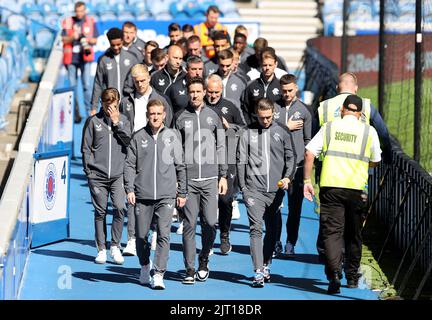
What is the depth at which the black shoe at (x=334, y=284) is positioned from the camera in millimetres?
12711

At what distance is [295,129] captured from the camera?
14406 millimetres

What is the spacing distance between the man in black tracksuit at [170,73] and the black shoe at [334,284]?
396 cm

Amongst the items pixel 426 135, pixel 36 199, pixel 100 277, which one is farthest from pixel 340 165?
pixel 426 135

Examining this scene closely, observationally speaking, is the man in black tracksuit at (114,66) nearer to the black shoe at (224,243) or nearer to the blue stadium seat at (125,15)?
the black shoe at (224,243)

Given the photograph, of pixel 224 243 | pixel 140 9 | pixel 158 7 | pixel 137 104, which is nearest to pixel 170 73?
pixel 137 104

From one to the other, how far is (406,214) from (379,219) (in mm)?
1975

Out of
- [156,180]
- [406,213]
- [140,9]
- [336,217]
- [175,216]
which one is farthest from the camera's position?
[140,9]

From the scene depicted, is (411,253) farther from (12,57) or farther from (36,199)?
(12,57)

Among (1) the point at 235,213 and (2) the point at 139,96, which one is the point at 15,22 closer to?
(1) the point at 235,213

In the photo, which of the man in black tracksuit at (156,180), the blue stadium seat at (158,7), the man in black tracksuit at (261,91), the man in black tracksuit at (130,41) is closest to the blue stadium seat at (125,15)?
the blue stadium seat at (158,7)

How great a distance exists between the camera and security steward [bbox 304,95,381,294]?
41.3 ft

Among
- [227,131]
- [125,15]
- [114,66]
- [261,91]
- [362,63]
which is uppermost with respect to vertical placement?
[125,15]

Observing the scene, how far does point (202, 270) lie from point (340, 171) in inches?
75.6

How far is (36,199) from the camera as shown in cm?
1469
